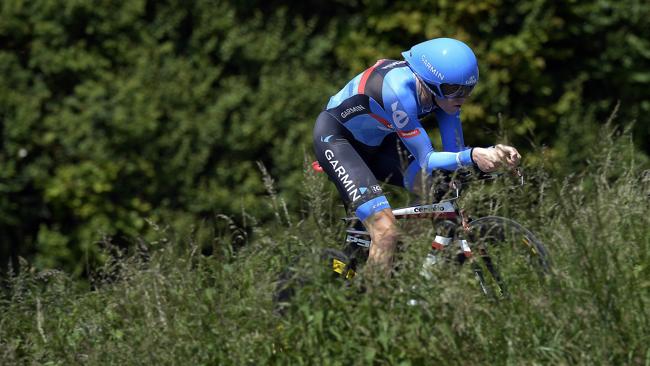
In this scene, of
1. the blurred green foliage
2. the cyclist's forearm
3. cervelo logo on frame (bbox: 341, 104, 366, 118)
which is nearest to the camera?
A: the cyclist's forearm

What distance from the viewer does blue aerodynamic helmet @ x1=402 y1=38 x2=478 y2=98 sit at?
18.6 feet

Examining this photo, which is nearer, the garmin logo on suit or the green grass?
the green grass

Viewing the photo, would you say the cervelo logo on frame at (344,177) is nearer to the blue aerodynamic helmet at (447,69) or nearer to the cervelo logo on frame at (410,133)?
the cervelo logo on frame at (410,133)

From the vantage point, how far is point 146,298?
18.8ft

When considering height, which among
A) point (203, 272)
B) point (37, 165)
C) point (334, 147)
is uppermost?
point (334, 147)

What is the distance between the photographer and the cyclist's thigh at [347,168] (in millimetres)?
5859

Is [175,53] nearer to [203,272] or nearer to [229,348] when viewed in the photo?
[203,272]

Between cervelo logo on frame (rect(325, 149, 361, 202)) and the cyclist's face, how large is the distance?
0.64m

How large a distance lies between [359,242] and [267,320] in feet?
3.17

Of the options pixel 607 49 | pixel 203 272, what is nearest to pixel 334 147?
pixel 203 272

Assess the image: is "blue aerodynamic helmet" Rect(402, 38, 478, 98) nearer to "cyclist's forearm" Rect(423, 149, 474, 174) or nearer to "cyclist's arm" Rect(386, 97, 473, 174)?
"cyclist's arm" Rect(386, 97, 473, 174)

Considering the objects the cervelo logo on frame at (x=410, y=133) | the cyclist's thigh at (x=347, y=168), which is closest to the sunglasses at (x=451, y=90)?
the cervelo logo on frame at (x=410, y=133)

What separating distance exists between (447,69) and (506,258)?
3.49 feet

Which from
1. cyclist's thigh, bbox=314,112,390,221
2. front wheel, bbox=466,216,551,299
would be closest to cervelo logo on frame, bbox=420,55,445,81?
cyclist's thigh, bbox=314,112,390,221
